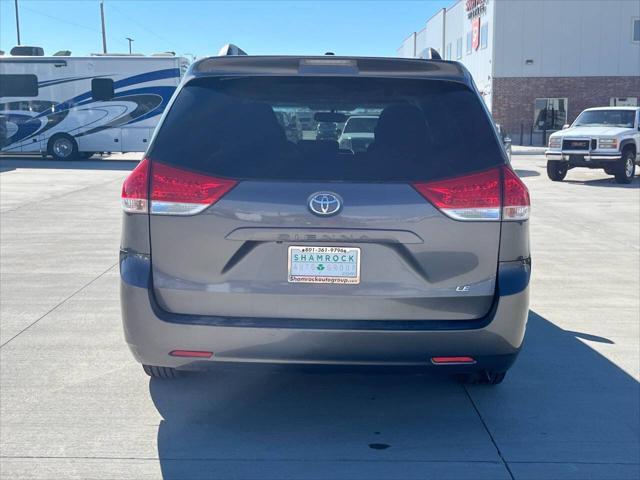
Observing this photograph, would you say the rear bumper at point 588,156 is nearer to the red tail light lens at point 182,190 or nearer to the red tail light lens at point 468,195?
the red tail light lens at point 468,195

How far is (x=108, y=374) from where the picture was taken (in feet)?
17.5

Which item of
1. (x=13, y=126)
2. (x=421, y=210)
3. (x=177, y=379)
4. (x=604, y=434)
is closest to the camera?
(x=421, y=210)

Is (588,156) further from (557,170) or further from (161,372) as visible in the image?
(161,372)

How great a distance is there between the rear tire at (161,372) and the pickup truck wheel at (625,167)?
17662 millimetres

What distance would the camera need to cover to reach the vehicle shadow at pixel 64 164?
83.4ft

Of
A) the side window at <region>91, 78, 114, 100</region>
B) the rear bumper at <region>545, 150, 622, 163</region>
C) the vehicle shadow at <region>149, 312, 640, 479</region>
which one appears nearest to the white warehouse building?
the rear bumper at <region>545, 150, 622, 163</region>

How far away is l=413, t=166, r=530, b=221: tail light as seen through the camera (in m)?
3.83

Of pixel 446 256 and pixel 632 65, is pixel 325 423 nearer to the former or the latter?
pixel 446 256

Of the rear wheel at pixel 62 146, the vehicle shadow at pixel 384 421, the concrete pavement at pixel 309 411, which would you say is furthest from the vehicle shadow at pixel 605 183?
the rear wheel at pixel 62 146

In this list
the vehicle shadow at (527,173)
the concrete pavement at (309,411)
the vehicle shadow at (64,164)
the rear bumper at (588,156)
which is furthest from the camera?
the vehicle shadow at (64,164)

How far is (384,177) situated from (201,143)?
92 centimetres

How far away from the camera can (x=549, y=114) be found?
43.0 meters

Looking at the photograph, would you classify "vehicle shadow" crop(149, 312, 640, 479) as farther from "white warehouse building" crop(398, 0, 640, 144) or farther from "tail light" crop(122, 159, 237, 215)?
"white warehouse building" crop(398, 0, 640, 144)

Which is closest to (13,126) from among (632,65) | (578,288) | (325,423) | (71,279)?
(71,279)
